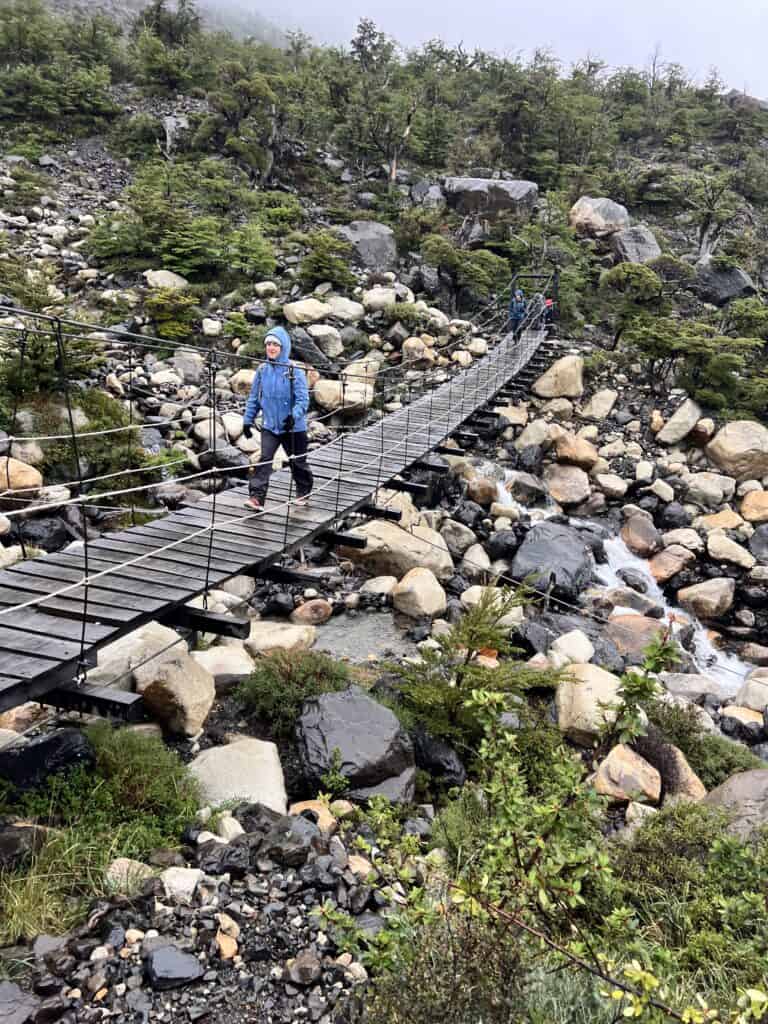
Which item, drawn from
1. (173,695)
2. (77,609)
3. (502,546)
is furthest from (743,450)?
(77,609)

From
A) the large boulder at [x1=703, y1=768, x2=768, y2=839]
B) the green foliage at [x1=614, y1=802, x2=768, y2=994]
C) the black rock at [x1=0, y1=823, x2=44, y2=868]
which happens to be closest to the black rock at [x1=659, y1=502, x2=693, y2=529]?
the large boulder at [x1=703, y1=768, x2=768, y2=839]

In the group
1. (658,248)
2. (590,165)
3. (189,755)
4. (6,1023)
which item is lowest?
(189,755)

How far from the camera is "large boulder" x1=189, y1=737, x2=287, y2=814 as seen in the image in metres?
3.88

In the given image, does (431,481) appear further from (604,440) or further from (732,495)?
(732,495)

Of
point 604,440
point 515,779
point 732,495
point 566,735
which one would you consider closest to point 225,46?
point 604,440

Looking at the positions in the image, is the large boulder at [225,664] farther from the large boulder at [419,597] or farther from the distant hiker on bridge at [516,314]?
the distant hiker on bridge at [516,314]

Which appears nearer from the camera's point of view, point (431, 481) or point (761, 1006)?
point (761, 1006)

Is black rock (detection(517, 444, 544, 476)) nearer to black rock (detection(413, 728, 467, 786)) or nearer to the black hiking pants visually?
the black hiking pants

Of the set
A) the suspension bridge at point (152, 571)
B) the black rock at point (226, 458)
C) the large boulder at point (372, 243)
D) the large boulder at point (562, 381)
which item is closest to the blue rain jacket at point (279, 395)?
the suspension bridge at point (152, 571)

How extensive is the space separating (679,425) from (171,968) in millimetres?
12327

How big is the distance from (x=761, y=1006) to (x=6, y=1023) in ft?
7.73

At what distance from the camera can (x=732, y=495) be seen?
11.3 metres

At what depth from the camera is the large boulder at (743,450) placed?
11.5 meters

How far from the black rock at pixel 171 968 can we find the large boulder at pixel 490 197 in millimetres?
19622
